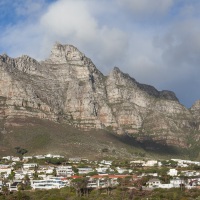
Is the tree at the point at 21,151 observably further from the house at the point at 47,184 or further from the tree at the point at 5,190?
the tree at the point at 5,190

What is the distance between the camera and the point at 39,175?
141 m

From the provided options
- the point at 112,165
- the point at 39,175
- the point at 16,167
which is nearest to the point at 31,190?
the point at 39,175

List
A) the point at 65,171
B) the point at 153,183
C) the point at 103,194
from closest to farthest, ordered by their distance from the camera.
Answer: the point at 103,194 < the point at 153,183 < the point at 65,171

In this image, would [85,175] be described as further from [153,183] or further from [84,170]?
[153,183]

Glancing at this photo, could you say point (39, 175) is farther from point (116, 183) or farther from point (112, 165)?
point (112, 165)

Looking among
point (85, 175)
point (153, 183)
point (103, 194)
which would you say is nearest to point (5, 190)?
point (103, 194)

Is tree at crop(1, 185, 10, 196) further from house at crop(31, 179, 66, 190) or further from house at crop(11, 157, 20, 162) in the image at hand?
house at crop(11, 157, 20, 162)

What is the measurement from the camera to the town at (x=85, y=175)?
118938 millimetres

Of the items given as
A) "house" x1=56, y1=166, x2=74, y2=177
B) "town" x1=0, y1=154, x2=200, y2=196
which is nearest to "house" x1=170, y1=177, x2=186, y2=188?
"town" x1=0, y1=154, x2=200, y2=196

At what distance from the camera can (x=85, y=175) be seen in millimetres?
140375

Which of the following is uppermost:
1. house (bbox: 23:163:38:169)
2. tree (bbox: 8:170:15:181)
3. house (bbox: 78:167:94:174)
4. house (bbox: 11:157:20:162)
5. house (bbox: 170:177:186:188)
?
house (bbox: 11:157:20:162)

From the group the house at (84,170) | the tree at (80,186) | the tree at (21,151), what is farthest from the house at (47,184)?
the tree at (21,151)

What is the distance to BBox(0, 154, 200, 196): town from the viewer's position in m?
119

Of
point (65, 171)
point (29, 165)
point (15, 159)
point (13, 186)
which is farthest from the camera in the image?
point (15, 159)
